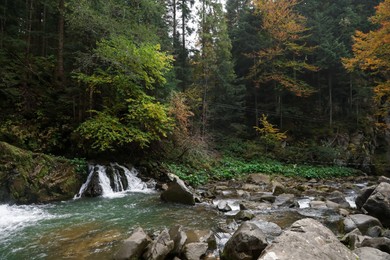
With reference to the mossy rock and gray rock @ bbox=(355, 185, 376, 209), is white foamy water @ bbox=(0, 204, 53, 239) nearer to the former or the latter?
the mossy rock

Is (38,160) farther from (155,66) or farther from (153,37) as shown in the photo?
(153,37)

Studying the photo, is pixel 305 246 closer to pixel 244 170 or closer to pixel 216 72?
pixel 244 170

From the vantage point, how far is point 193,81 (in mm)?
22359

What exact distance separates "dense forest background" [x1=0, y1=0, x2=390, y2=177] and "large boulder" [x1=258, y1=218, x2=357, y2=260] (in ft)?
29.4

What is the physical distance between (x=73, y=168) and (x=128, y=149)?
11.1 feet

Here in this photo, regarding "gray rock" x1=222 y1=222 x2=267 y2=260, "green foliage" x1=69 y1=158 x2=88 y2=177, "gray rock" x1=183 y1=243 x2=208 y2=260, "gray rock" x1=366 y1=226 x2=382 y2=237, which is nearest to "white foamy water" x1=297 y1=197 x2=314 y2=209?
"gray rock" x1=366 y1=226 x2=382 y2=237

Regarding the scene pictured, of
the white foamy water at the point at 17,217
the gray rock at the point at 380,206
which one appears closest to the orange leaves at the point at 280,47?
the gray rock at the point at 380,206

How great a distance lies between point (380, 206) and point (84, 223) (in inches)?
308

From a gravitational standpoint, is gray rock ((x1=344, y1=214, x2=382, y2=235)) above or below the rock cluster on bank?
below

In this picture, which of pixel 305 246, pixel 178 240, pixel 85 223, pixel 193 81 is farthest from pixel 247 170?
pixel 305 246

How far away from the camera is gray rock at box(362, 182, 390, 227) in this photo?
7213 mm

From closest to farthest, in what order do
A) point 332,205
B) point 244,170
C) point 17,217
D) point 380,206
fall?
point 17,217, point 380,206, point 332,205, point 244,170

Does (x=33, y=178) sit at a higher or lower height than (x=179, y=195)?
higher

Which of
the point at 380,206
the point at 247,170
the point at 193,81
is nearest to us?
the point at 380,206
